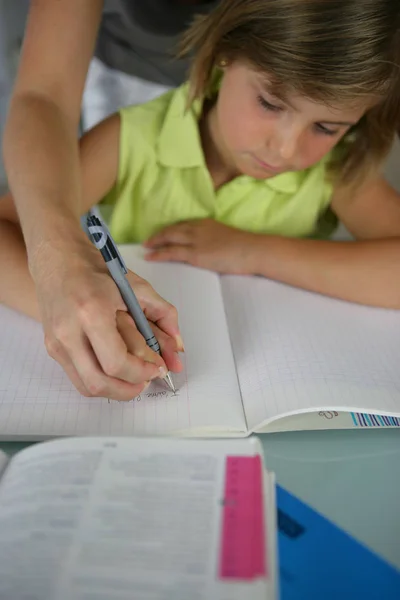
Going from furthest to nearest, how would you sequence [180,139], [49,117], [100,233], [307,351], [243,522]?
1. [180,139]
2. [49,117]
3. [307,351]
4. [100,233]
5. [243,522]

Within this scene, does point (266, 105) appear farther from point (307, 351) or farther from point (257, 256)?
point (307, 351)

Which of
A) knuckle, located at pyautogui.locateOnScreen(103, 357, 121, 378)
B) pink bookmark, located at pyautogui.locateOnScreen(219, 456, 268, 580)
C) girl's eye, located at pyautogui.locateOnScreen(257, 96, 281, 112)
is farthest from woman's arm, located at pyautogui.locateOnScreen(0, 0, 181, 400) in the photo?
girl's eye, located at pyautogui.locateOnScreen(257, 96, 281, 112)

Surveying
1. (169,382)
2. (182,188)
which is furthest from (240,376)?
(182,188)

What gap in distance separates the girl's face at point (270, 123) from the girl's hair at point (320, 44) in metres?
0.02

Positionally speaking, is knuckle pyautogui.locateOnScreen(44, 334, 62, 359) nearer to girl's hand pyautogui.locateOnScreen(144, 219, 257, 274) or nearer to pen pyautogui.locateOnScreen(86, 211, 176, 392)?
pen pyautogui.locateOnScreen(86, 211, 176, 392)

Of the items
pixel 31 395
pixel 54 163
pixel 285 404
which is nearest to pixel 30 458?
pixel 31 395

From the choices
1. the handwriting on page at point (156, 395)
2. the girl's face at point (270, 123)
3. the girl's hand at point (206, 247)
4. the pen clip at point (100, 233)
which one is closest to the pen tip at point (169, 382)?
the handwriting on page at point (156, 395)

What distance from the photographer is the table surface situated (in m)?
0.43

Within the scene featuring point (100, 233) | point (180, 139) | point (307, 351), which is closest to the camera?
point (100, 233)

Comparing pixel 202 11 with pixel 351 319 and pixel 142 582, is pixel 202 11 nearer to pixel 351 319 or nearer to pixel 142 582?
pixel 351 319

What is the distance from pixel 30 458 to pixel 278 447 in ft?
0.64

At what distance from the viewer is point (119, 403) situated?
52 centimetres

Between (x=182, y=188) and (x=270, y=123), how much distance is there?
20 cm

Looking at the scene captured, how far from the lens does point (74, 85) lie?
771 mm
